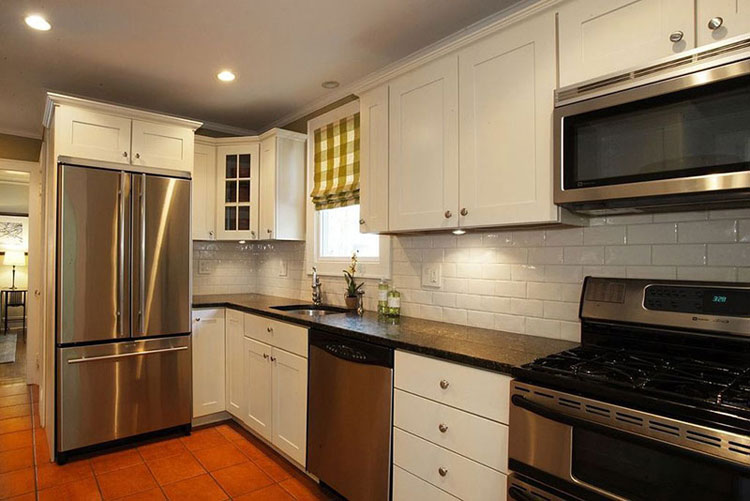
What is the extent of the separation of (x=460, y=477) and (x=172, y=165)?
109 inches

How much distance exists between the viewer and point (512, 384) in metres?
1.48

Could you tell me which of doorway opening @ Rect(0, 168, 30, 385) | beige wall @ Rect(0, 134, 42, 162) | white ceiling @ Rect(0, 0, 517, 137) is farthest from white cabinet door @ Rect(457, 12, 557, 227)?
doorway opening @ Rect(0, 168, 30, 385)

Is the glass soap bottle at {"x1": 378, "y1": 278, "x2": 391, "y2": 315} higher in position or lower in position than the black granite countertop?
higher

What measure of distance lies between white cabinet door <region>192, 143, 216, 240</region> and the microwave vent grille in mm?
2989

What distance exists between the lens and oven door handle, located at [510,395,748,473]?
1.06 metres

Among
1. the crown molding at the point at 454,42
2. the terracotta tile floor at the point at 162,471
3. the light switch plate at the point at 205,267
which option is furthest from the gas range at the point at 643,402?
the light switch plate at the point at 205,267

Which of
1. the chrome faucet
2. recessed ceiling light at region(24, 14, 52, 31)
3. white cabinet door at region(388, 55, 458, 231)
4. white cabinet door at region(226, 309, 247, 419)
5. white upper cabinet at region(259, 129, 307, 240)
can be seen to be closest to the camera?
white cabinet door at region(388, 55, 458, 231)

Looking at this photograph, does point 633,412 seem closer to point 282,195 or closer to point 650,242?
point 650,242

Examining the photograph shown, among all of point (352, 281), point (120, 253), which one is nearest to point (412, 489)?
point (352, 281)

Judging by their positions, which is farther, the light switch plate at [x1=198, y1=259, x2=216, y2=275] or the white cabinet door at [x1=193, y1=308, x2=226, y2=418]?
the light switch plate at [x1=198, y1=259, x2=216, y2=275]

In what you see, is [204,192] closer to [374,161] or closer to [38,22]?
[38,22]

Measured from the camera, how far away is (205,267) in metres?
4.05

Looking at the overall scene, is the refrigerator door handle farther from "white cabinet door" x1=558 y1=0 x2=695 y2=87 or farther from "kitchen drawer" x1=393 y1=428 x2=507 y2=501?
"white cabinet door" x1=558 y1=0 x2=695 y2=87

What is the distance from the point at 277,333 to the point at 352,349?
30.9 inches
